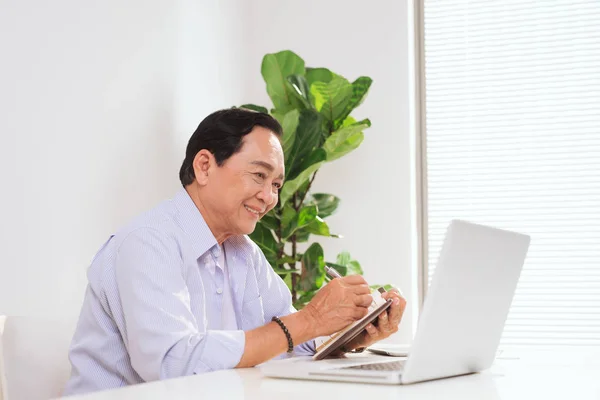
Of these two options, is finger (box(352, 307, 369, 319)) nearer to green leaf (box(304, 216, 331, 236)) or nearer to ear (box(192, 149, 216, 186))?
ear (box(192, 149, 216, 186))

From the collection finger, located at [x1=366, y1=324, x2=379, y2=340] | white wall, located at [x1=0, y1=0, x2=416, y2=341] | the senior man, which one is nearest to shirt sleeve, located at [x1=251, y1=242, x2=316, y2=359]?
→ the senior man

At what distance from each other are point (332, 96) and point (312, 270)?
0.74m

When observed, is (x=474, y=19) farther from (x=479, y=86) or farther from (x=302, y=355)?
(x=302, y=355)

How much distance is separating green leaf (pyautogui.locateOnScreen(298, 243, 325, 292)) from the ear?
1382 mm

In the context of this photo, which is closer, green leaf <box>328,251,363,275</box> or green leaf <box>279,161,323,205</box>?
green leaf <box>279,161,323,205</box>

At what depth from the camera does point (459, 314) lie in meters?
1.27

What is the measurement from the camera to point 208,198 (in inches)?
75.7

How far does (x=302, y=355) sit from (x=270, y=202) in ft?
1.30

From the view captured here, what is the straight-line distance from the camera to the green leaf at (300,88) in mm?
3248

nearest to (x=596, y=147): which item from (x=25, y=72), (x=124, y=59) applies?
(x=124, y=59)

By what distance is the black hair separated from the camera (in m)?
1.93

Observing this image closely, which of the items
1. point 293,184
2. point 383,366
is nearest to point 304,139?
point 293,184

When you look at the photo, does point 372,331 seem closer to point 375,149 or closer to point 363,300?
point 363,300

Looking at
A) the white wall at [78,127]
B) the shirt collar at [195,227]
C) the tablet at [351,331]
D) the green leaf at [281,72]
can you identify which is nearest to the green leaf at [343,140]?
the green leaf at [281,72]
